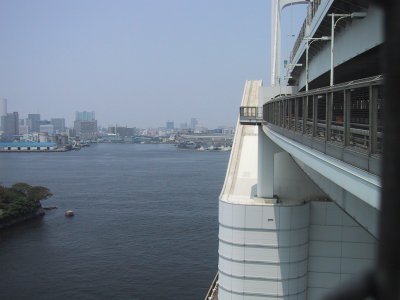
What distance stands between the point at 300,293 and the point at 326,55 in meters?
4.55

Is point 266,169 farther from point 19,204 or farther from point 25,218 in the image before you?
point 19,204

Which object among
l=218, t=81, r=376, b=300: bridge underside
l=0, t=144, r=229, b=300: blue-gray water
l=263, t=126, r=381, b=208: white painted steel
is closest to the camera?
l=263, t=126, r=381, b=208: white painted steel

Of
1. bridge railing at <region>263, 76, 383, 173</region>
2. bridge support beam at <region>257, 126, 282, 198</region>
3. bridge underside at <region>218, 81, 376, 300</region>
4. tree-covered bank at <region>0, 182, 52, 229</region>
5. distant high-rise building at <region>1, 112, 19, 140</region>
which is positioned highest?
distant high-rise building at <region>1, 112, 19, 140</region>

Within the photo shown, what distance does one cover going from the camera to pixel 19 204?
26531mm

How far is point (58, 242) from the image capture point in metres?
20.4

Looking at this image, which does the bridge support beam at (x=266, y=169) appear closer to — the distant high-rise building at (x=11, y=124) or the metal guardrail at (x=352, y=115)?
the metal guardrail at (x=352, y=115)

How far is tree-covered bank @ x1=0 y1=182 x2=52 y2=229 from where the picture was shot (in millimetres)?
25173

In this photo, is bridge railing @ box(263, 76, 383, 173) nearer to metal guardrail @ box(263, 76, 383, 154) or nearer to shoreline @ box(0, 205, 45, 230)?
metal guardrail @ box(263, 76, 383, 154)

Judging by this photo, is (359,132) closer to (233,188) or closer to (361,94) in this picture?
(361,94)

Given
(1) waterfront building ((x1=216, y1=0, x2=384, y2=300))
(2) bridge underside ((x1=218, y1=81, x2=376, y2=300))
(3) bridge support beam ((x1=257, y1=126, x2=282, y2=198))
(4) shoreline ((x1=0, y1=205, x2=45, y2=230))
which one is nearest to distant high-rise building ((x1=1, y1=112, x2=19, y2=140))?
(4) shoreline ((x1=0, y1=205, x2=45, y2=230))

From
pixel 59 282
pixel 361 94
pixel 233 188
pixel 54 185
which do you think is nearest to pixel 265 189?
pixel 233 188

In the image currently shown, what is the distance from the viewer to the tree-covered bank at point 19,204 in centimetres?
2517

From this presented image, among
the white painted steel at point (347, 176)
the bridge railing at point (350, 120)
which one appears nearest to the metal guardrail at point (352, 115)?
the bridge railing at point (350, 120)

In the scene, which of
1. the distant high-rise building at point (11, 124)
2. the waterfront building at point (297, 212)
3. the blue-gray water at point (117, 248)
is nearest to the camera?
the waterfront building at point (297, 212)
